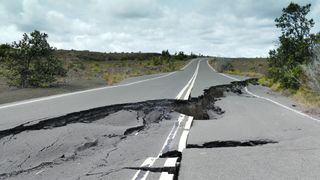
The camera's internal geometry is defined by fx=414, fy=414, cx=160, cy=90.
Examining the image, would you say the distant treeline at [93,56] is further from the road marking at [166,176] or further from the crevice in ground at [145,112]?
the road marking at [166,176]

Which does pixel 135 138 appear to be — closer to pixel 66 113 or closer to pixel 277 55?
pixel 66 113

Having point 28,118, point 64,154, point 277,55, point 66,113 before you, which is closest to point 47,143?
point 64,154

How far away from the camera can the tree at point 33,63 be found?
72.9ft

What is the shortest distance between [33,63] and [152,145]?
17775 millimetres

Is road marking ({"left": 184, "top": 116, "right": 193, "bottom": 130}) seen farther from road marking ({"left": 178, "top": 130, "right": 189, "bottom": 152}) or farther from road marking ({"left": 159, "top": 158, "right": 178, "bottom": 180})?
road marking ({"left": 159, "top": 158, "right": 178, "bottom": 180})

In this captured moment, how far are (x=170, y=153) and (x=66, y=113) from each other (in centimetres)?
462

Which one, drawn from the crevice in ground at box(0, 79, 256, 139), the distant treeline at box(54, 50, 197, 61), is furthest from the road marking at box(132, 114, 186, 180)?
the distant treeline at box(54, 50, 197, 61)

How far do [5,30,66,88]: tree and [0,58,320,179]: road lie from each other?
10952 mm

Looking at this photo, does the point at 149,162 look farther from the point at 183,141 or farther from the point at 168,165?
the point at 183,141

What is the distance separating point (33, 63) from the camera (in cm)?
2367

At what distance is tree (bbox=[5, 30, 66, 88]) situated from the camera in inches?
875

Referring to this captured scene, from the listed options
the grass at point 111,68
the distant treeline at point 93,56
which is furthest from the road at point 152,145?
the distant treeline at point 93,56

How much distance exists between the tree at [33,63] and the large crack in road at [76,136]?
1110cm

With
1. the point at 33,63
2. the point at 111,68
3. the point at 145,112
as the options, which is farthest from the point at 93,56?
the point at 145,112
